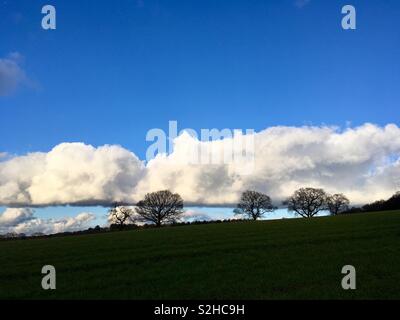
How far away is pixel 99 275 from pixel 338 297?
1571 centimetres

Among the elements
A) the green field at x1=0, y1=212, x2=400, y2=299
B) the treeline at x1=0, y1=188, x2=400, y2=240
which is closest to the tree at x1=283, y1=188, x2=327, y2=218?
the treeline at x1=0, y1=188, x2=400, y2=240

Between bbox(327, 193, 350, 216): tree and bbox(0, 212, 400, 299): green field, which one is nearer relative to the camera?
bbox(0, 212, 400, 299): green field

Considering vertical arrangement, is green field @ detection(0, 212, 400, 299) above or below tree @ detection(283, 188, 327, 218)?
below

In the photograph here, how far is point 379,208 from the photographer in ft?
364

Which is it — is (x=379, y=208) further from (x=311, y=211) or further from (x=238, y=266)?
(x=238, y=266)

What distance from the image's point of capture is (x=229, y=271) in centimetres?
2602

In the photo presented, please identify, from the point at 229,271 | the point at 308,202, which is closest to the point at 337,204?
the point at 308,202

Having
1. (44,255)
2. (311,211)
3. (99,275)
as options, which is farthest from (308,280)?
(311,211)

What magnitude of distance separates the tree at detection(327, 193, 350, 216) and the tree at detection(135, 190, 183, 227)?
50911 millimetres

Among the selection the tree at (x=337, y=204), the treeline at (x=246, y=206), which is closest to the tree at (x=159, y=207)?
the treeline at (x=246, y=206)

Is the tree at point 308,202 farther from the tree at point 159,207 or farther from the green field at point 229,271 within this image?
the green field at point 229,271

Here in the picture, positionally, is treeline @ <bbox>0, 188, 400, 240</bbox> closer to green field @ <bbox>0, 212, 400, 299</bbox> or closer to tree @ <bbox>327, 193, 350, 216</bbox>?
tree @ <bbox>327, 193, 350, 216</bbox>

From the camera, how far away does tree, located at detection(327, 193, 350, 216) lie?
141125mm

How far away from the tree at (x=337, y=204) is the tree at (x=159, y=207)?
167 ft
